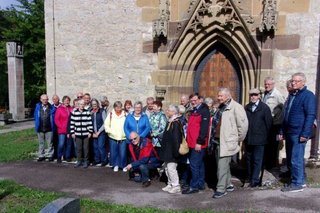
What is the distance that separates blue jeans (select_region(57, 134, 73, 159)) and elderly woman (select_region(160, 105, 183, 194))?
3033 mm

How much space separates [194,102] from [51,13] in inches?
213

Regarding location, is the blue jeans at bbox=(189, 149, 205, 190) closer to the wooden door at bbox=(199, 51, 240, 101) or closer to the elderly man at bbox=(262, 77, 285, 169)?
the elderly man at bbox=(262, 77, 285, 169)

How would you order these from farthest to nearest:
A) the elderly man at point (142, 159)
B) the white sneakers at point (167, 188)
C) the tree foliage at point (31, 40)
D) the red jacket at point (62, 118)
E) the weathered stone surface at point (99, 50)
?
1. the tree foliage at point (31, 40)
2. the weathered stone surface at point (99, 50)
3. the red jacket at point (62, 118)
4. the elderly man at point (142, 159)
5. the white sneakers at point (167, 188)

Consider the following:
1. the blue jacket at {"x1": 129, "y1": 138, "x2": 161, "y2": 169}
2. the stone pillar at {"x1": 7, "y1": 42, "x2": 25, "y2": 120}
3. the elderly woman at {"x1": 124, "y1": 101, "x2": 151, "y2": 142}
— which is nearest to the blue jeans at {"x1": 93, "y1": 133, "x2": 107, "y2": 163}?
the elderly woman at {"x1": 124, "y1": 101, "x2": 151, "y2": 142}

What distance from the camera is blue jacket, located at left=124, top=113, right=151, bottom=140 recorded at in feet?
A: 20.8

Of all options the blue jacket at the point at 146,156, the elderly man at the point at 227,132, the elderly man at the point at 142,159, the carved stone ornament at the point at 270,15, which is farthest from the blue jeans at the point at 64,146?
the carved stone ornament at the point at 270,15

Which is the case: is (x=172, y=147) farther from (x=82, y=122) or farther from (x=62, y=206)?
(x=62, y=206)

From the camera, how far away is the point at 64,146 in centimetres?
781

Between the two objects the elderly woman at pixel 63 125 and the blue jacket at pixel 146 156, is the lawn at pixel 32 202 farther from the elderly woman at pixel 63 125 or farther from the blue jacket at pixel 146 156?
the elderly woman at pixel 63 125

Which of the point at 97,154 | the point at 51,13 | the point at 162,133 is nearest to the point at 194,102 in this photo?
the point at 162,133

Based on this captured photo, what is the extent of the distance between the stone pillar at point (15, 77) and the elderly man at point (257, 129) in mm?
15081

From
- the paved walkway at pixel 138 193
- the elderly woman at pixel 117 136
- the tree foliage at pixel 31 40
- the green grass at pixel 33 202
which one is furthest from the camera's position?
the tree foliage at pixel 31 40

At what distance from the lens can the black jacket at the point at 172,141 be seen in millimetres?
5379

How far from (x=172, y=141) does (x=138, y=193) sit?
39.8 inches
